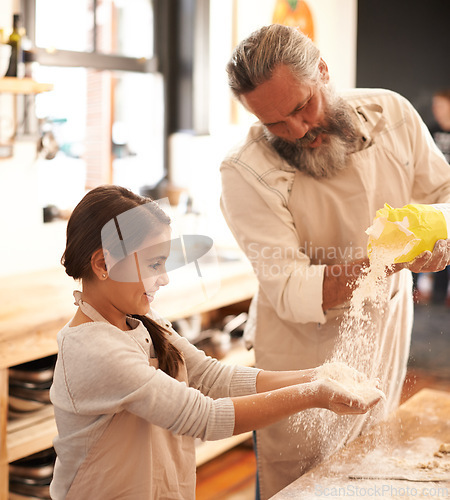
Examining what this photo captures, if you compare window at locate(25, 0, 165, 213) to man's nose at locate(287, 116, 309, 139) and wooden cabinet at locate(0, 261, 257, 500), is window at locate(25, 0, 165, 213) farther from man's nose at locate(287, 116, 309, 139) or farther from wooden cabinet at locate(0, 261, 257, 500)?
man's nose at locate(287, 116, 309, 139)

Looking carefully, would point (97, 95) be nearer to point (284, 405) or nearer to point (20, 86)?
point (20, 86)

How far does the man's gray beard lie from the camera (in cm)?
149

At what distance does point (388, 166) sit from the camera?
158cm

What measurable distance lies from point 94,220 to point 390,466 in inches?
29.7

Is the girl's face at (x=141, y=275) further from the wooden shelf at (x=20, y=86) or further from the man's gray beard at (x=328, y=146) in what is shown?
the wooden shelf at (x=20, y=86)

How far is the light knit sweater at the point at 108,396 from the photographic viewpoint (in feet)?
3.37

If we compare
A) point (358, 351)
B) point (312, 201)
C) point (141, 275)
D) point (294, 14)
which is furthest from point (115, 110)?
point (141, 275)

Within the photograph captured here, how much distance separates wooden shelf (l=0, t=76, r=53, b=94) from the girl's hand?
5.30 ft

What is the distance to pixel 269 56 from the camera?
135 centimetres

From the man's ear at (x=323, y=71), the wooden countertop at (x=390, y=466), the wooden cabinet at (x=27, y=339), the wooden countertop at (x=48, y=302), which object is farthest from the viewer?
the wooden cabinet at (x=27, y=339)

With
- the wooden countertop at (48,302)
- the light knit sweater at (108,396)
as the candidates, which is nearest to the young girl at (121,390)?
the light knit sweater at (108,396)

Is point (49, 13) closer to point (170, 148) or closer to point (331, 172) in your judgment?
point (170, 148)

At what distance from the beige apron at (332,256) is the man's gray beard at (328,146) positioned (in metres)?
0.03

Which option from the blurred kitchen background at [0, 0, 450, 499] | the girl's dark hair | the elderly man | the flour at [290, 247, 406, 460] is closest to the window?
the blurred kitchen background at [0, 0, 450, 499]
